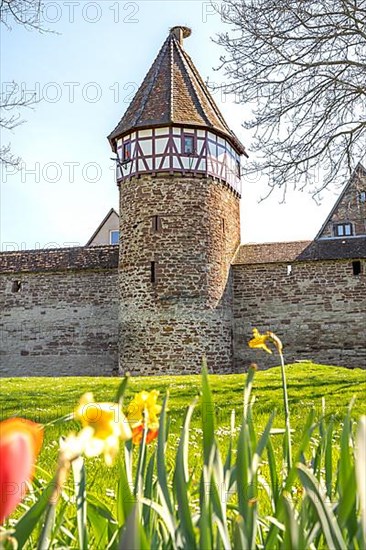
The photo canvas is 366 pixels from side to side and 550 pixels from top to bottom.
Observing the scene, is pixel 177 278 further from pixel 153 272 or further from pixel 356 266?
pixel 356 266

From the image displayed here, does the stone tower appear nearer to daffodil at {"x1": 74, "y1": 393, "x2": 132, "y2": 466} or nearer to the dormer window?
the dormer window

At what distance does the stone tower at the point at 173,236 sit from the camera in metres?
18.0

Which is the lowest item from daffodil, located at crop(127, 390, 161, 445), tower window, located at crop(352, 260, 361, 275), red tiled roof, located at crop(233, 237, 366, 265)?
daffodil, located at crop(127, 390, 161, 445)

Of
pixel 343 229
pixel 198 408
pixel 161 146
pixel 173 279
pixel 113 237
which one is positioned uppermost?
pixel 161 146

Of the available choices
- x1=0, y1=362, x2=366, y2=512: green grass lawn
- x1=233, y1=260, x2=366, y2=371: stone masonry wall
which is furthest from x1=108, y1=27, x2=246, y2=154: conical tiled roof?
x1=0, y1=362, x2=366, y2=512: green grass lawn

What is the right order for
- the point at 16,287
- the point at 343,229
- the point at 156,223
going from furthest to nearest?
the point at 343,229, the point at 16,287, the point at 156,223

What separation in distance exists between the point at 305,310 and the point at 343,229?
415cm

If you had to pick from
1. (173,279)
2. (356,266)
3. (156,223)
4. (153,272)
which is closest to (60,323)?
(153,272)

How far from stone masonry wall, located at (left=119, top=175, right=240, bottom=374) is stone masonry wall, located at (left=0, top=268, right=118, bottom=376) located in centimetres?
156

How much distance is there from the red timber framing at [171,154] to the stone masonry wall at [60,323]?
12.5ft

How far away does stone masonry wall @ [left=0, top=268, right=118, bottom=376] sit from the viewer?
20188mm

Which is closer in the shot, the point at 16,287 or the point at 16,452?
the point at 16,452

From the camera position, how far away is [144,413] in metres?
1.27

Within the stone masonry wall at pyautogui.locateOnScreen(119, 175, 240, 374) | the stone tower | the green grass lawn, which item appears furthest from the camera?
the stone tower
